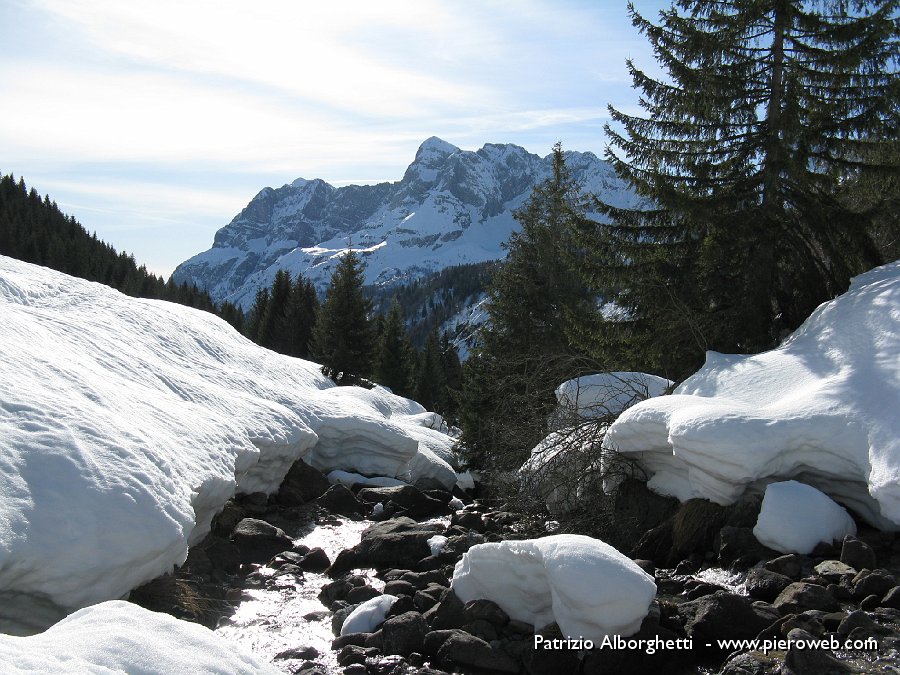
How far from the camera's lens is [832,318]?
1021 centimetres

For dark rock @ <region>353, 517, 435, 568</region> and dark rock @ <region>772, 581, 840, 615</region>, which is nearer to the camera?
dark rock @ <region>772, 581, 840, 615</region>

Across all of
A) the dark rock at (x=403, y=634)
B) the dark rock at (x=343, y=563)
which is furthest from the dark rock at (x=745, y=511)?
the dark rock at (x=343, y=563)

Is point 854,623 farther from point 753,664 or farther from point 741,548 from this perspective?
point 741,548

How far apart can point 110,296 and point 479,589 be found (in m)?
13.7

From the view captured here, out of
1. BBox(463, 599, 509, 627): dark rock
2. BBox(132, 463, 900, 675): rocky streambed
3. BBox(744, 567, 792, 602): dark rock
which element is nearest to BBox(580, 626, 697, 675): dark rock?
BBox(132, 463, 900, 675): rocky streambed

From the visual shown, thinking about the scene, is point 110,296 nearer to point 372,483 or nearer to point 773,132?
point 372,483

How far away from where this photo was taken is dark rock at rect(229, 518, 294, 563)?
11180mm

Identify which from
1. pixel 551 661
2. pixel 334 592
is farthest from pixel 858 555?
pixel 334 592

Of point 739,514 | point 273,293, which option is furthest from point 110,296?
point 273,293

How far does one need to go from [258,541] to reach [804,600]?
326 inches

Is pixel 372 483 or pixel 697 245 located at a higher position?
pixel 697 245

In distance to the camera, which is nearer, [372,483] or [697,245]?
[697,245]

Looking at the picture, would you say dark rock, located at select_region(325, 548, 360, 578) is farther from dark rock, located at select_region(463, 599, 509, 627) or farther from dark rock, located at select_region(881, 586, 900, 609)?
dark rock, located at select_region(881, 586, 900, 609)

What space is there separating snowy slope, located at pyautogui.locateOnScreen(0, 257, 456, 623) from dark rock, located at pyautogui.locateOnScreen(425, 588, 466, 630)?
10.2 ft
